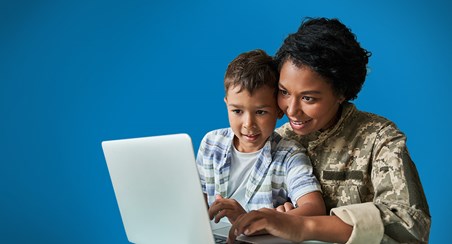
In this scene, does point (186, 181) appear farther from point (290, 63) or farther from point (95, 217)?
point (95, 217)

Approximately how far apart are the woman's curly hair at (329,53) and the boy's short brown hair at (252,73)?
4 centimetres

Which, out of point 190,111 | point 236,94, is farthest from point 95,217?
point 236,94

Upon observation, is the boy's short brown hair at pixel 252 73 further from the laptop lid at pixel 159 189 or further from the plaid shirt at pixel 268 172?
the laptop lid at pixel 159 189

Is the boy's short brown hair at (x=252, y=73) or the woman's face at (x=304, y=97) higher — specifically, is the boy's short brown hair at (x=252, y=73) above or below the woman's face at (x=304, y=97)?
above

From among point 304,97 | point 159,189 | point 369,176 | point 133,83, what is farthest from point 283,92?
point 133,83

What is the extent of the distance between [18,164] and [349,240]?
6.27ft

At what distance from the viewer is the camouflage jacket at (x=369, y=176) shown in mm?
1378

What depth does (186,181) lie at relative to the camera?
49.8 inches

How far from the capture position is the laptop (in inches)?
49.5

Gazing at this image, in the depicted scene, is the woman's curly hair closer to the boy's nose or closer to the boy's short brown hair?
the boy's short brown hair

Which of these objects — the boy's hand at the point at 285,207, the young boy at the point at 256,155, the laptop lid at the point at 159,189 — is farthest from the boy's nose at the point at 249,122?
the laptop lid at the point at 159,189

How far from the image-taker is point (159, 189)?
1.37 m

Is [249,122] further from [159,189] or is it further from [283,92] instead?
[159,189]

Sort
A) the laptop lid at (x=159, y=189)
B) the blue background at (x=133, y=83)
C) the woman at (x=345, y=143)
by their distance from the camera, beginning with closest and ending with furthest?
the laptop lid at (x=159, y=189) < the woman at (x=345, y=143) < the blue background at (x=133, y=83)
